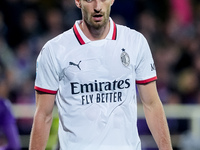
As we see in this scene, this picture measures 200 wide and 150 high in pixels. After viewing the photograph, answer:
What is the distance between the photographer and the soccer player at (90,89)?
4.24 meters

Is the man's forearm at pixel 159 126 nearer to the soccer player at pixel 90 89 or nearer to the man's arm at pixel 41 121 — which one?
the soccer player at pixel 90 89

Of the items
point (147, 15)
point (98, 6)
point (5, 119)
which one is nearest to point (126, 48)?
point (98, 6)

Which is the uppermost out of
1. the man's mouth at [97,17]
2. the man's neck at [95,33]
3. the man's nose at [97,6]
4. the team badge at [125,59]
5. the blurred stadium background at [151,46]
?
the man's nose at [97,6]

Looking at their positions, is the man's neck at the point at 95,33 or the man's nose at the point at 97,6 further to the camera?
the man's neck at the point at 95,33

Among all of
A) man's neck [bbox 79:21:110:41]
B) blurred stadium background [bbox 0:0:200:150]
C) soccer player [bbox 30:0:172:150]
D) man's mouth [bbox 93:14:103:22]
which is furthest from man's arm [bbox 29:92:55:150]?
blurred stadium background [bbox 0:0:200:150]

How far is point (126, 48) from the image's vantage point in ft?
14.3

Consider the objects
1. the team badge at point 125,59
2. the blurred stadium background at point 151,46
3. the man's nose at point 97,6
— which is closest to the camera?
the man's nose at point 97,6

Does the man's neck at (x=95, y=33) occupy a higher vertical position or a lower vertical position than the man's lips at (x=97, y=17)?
lower

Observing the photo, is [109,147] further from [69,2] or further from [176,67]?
[69,2]

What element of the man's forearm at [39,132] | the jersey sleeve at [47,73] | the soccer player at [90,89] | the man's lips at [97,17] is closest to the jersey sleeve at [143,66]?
the soccer player at [90,89]

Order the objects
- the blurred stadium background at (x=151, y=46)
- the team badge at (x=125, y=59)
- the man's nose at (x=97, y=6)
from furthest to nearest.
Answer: the blurred stadium background at (x=151, y=46) < the team badge at (x=125, y=59) < the man's nose at (x=97, y=6)

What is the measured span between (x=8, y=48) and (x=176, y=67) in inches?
97.6

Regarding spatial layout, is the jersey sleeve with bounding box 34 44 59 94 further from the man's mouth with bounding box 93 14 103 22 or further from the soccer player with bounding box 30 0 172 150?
the man's mouth with bounding box 93 14 103 22

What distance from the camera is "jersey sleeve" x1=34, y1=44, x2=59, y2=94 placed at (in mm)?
4230
